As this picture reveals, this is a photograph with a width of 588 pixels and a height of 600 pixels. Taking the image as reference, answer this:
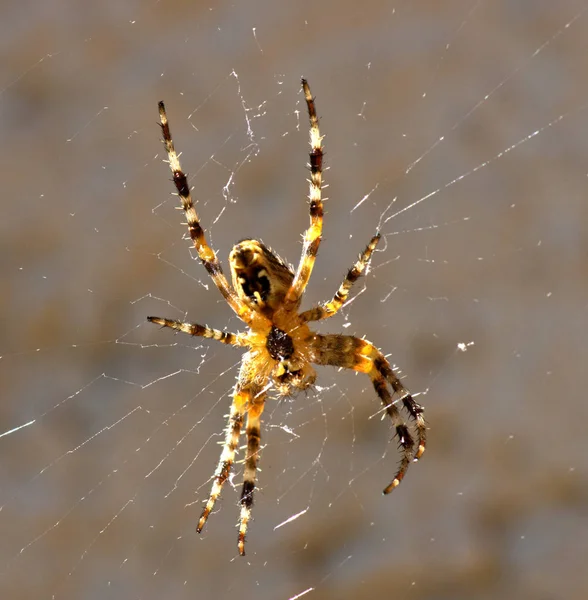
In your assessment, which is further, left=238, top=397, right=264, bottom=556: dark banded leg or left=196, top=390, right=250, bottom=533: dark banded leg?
left=238, top=397, right=264, bottom=556: dark banded leg

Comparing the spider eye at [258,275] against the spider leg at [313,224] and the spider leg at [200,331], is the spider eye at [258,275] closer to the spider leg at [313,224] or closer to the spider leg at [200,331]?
the spider leg at [313,224]

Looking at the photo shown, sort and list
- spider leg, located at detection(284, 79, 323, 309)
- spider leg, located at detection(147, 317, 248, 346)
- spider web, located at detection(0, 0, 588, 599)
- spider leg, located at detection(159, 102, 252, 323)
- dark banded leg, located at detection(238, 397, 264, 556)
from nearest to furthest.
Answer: spider leg, located at detection(147, 317, 248, 346) → spider leg, located at detection(159, 102, 252, 323) → spider leg, located at detection(284, 79, 323, 309) → dark banded leg, located at detection(238, 397, 264, 556) → spider web, located at detection(0, 0, 588, 599)

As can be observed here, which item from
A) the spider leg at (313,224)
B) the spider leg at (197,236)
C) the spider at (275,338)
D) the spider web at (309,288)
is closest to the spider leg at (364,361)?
the spider at (275,338)

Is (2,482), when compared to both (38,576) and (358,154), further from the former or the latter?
(358,154)

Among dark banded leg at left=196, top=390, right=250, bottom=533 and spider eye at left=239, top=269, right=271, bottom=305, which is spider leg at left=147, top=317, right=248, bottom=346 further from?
dark banded leg at left=196, top=390, right=250, bottom=533

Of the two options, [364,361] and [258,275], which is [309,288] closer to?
[364,361]

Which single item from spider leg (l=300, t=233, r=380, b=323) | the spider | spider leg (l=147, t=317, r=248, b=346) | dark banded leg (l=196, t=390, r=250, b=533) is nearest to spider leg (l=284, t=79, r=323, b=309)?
the spider

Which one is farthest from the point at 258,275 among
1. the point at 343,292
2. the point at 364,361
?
the point at 364,361
